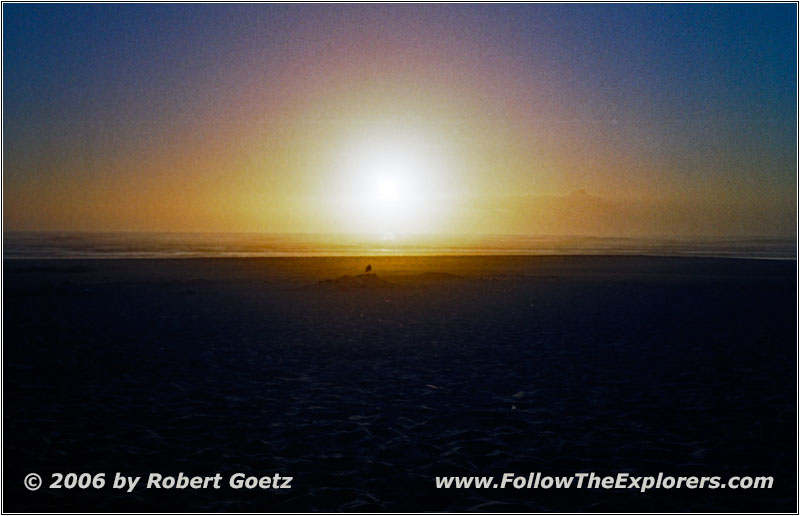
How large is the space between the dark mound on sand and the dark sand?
16.6ft

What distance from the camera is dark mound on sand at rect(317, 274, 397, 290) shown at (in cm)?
3722

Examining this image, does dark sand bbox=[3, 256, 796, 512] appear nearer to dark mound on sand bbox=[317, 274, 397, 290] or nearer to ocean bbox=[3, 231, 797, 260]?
dark mound on sand bbox=[317, 274, 397, 290]

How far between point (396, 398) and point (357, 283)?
2327 cm

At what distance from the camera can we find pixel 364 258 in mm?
69688

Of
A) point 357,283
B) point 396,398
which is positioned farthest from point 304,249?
point 396,398

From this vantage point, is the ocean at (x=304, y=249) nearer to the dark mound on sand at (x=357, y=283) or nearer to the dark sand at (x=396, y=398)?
the dark mound on sand at (x=357, y=283)

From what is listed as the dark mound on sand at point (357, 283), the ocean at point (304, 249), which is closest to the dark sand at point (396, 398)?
the dark mound on sand at point (357, 283)

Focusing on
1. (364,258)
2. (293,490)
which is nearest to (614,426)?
(293,490)

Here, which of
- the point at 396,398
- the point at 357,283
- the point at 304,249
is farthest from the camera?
the point at 304,249

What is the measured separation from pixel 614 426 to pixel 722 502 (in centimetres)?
326

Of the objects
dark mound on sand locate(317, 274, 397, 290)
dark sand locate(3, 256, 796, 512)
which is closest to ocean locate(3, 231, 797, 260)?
dark mound on sand locate(317, 274, 397, 290)

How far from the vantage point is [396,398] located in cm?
1477

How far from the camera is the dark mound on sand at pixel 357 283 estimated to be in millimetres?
37219

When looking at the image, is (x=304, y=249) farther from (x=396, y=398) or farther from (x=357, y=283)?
(x=396, y=398)
